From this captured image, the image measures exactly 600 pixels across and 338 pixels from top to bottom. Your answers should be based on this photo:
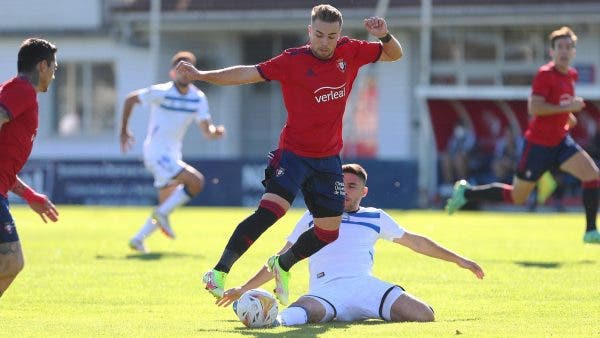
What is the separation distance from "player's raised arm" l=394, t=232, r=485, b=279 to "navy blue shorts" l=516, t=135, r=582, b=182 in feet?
20.2

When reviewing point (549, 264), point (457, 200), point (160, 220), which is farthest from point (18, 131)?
point (457, 200)

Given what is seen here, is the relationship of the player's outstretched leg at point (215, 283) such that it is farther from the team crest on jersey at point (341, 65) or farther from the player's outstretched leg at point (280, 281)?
the team crest on jersey at point (341, 65)

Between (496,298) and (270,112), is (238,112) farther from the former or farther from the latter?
(496,298)

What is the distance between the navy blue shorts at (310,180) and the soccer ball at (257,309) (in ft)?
2.78

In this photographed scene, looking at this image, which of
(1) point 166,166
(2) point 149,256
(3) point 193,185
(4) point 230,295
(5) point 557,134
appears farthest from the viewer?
(1) point 166,166

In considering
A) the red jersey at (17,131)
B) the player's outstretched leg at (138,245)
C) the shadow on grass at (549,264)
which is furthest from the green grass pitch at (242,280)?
the red jersey at (17,131)

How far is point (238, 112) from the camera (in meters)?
34.0

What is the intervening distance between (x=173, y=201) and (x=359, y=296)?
7.13 meters

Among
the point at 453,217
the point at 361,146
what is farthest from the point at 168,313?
the point at 361,146

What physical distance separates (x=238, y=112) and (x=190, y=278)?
72.2 feet

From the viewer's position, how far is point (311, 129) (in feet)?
30.3

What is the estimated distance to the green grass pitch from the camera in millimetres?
8484

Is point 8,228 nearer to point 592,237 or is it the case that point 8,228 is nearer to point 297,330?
point 297,330

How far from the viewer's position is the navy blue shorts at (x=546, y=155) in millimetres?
15023
